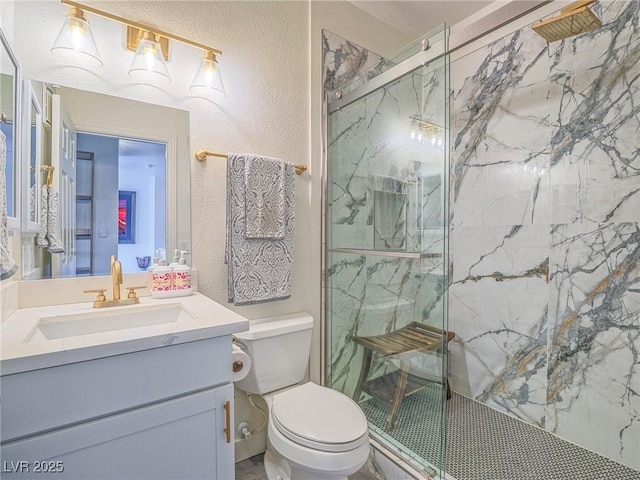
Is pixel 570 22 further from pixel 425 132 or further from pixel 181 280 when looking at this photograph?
pixel 181 280

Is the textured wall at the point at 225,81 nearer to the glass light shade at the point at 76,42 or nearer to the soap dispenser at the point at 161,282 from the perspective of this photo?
the glass light shade at the point at 76,42

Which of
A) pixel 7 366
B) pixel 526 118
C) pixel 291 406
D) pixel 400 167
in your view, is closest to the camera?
pixel 7 366

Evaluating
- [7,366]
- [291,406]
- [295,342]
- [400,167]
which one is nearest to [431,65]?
[400,167]

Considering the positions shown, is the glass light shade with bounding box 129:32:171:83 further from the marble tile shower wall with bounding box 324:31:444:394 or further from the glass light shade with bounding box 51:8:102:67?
the marble tile shower wall with bounding box 324:31:444:394

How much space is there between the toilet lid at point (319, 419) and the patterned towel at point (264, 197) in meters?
0.76

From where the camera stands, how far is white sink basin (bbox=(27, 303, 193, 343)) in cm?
112

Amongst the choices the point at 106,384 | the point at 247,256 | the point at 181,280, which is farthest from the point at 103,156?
the point at 106,384

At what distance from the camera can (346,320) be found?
77.7 inches

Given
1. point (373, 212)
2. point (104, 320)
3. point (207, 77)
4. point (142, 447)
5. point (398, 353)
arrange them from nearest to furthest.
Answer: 1. point (142, 447)
2. point (104, 320)
3. point (207, 77)
4. point (398, 353)
5. point (373, 212)

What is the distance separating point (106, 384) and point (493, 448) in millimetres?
1788

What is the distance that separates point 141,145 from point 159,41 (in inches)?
18.4

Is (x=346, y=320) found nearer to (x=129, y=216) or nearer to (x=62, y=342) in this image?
(x=129, y=216)

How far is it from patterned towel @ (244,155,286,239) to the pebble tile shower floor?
107 cm

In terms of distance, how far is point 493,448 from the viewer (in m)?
1.69
